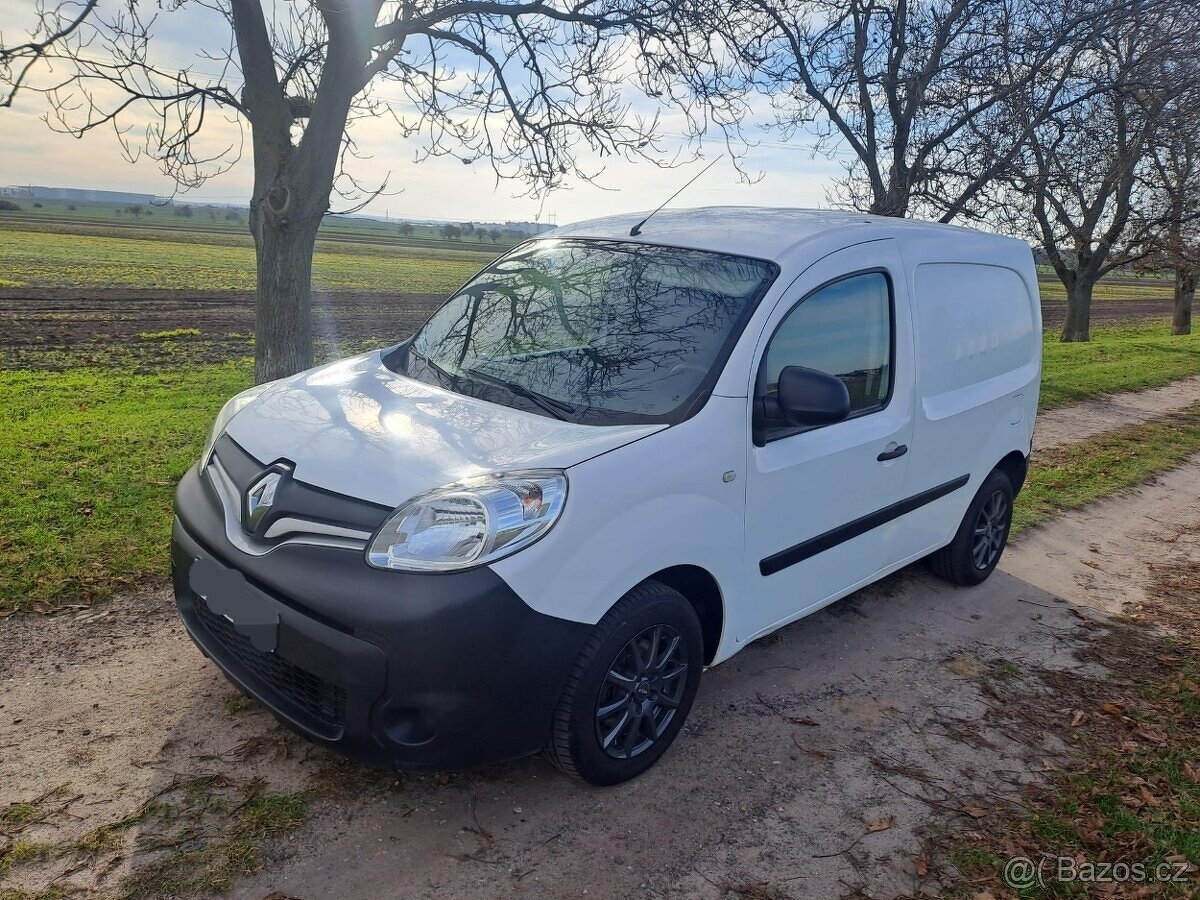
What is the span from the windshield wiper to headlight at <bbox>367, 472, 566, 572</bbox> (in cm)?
51

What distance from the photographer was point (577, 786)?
3.17 metres

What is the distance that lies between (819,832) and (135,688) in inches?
106

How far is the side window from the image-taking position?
3600mm

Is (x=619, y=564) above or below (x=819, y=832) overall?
above

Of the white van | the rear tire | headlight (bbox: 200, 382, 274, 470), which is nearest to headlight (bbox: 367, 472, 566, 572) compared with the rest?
the white van

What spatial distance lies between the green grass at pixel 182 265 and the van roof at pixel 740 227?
86.7 feet

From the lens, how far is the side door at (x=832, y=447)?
349 centimetres

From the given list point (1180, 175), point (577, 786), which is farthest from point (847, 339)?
point (1180, 175)

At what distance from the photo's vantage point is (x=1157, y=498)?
7523 mm

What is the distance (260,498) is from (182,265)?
42.3m

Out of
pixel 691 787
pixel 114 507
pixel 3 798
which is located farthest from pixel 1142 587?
pixel 114 507

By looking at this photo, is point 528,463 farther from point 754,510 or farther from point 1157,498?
point 1157,498

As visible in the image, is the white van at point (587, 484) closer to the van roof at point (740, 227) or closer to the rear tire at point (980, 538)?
the van roof at point (740, 227)

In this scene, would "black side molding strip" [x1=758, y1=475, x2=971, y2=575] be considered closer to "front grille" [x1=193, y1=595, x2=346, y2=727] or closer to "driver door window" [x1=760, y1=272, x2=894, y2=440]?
"driver door window" [x1=760, y1=272, x2=894, y2=440]
